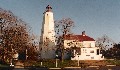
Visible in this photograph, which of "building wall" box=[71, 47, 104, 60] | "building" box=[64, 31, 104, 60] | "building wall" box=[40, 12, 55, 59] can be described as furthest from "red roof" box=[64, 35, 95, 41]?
"building wall" box=[40, 12, 55, 59]

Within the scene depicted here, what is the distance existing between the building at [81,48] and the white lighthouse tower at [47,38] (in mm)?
4553

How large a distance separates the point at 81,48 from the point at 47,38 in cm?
1096

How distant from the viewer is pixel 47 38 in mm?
84500

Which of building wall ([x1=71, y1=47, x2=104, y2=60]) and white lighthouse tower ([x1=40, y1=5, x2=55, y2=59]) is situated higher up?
white lighthouse tower ([x1=40, y1=5, x2=55, y2=59])

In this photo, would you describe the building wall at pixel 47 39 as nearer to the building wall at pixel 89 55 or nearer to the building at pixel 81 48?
the building at pixel 81 48

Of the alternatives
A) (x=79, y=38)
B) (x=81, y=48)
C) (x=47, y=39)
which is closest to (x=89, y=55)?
(x=81, y=48)

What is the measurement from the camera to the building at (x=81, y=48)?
8288cm

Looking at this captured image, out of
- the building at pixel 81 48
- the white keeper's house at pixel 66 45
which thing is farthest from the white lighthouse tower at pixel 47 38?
the building at pixel 81 48

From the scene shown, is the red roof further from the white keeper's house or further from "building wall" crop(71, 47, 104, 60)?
"building wall" crop(71, 47, 104, 60)

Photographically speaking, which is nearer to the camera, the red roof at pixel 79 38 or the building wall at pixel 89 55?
the building wall at pixel 89 55

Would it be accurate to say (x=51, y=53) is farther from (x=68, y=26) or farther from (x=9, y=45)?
(x=9, y=45)

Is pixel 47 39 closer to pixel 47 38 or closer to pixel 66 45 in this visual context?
pixel 47 38

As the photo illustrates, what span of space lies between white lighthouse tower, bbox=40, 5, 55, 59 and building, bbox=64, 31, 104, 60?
455 centimetres

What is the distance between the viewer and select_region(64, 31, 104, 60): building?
272 feet
